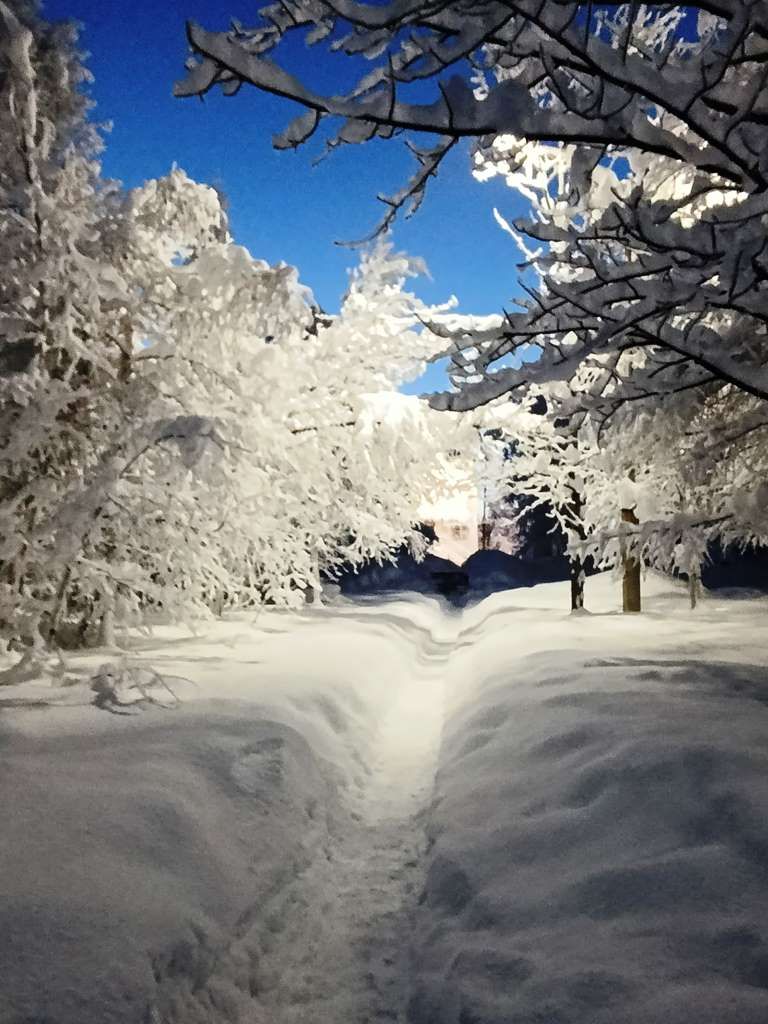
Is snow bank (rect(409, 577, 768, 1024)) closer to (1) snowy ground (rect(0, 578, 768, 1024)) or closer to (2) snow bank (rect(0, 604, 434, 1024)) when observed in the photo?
(1) snowy ground (rect(0, 578, 768, 1024))

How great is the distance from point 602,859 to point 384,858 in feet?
5.14

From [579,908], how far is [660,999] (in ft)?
2.33

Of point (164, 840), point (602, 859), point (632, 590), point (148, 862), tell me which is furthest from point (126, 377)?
point (632, 590)

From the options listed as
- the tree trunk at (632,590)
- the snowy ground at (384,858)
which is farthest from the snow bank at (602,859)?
the tree trunk at (632,590)

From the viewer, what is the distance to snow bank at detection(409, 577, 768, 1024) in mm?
2670

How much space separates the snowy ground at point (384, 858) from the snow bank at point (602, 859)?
0.05 ft

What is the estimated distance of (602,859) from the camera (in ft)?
11.7

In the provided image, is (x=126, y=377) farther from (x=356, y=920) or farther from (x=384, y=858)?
(x=356, y=920)

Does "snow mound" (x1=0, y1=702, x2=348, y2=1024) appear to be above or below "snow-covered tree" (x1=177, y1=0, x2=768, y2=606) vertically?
below

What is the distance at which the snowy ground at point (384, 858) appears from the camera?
271cm

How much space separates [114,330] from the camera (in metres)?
7.94

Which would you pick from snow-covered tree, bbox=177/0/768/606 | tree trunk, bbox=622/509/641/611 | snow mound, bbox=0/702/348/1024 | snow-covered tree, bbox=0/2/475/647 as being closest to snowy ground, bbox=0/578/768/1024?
snow mound, bbox=0/702/348/1024

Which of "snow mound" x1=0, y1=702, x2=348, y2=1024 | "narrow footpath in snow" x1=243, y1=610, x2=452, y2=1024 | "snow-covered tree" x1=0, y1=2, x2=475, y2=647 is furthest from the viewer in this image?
"snow-covered tree" x1=0, y1=2, x2=475, y2=647

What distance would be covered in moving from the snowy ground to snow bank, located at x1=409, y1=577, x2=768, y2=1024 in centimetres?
1
